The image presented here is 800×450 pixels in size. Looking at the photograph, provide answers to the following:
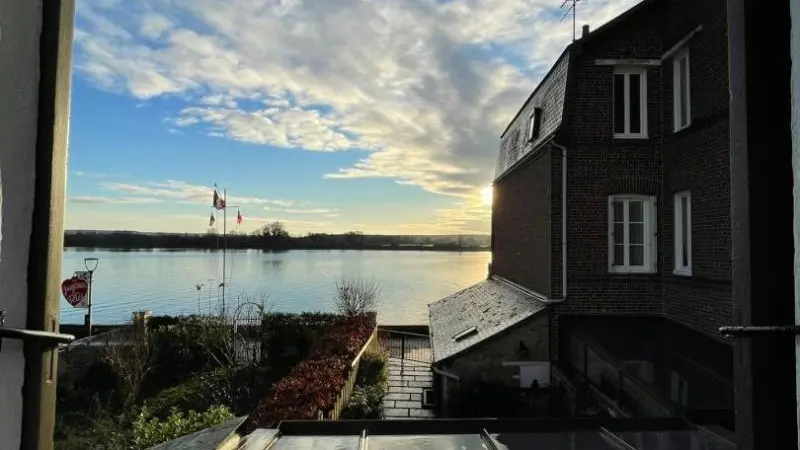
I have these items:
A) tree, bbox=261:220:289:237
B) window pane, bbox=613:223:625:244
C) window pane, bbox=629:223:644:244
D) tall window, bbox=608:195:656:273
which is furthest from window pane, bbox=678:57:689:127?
tree, bbox=261:220:289:237

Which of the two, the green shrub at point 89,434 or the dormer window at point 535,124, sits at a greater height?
the dormer window at point 535,124

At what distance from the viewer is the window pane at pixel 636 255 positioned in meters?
11.2

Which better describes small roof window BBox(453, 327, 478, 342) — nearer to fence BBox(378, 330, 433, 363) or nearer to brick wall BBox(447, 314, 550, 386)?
brick wall BBox(447, 314, 550, 386)

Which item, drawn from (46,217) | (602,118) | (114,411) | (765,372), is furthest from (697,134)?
(114,411)

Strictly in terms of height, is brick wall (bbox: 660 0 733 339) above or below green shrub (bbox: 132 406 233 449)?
above

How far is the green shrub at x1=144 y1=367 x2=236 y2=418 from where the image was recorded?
13.4 metres

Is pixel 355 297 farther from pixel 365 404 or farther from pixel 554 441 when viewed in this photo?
pixel 554 441

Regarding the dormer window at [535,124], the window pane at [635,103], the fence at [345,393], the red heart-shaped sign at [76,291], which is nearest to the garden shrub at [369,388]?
the fence at [345,393]

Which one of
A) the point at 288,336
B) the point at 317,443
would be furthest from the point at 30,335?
the point at 288,336

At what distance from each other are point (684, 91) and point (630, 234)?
10.5 feet

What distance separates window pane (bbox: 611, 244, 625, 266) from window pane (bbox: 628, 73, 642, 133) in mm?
2633

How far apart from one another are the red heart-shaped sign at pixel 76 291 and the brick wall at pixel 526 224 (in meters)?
14.4

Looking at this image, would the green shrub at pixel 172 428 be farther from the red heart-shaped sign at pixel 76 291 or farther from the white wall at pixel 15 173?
the red heart-shaped sign at pixel 76 291

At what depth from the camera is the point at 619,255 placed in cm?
1138
